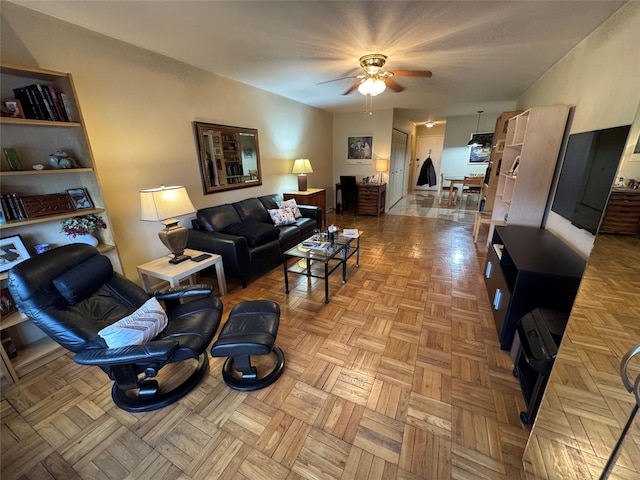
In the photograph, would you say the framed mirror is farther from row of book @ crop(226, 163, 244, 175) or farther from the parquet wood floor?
the parquet wood floor

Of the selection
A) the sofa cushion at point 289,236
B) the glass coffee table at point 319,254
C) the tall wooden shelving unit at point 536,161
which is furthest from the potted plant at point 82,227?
the tall wooden shelving unit at point 536,161

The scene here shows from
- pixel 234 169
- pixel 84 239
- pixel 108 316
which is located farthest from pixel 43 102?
pixel 234 169

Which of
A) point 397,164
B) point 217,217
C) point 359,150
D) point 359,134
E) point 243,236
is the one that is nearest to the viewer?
point 243,236

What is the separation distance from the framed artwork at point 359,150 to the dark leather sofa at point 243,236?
9.87ft

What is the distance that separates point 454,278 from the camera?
9.55ft

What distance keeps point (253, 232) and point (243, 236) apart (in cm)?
14

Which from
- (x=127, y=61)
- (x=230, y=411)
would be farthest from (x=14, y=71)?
(x=230, y=411)

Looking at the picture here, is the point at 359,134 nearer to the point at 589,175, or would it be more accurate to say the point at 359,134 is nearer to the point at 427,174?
the point at 427,174

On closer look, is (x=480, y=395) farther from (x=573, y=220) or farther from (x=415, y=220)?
(x=415, y=220)

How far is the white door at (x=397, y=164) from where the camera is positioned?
19.8 ft

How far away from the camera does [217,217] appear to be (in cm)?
311

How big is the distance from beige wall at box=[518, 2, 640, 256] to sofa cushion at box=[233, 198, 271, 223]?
11.1 feet

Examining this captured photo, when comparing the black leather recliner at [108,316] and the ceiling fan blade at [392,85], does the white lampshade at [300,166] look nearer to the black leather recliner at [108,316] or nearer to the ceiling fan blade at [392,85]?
the ceiling fan blade at [392,85]

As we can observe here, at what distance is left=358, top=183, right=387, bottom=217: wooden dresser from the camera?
566 centimetres
